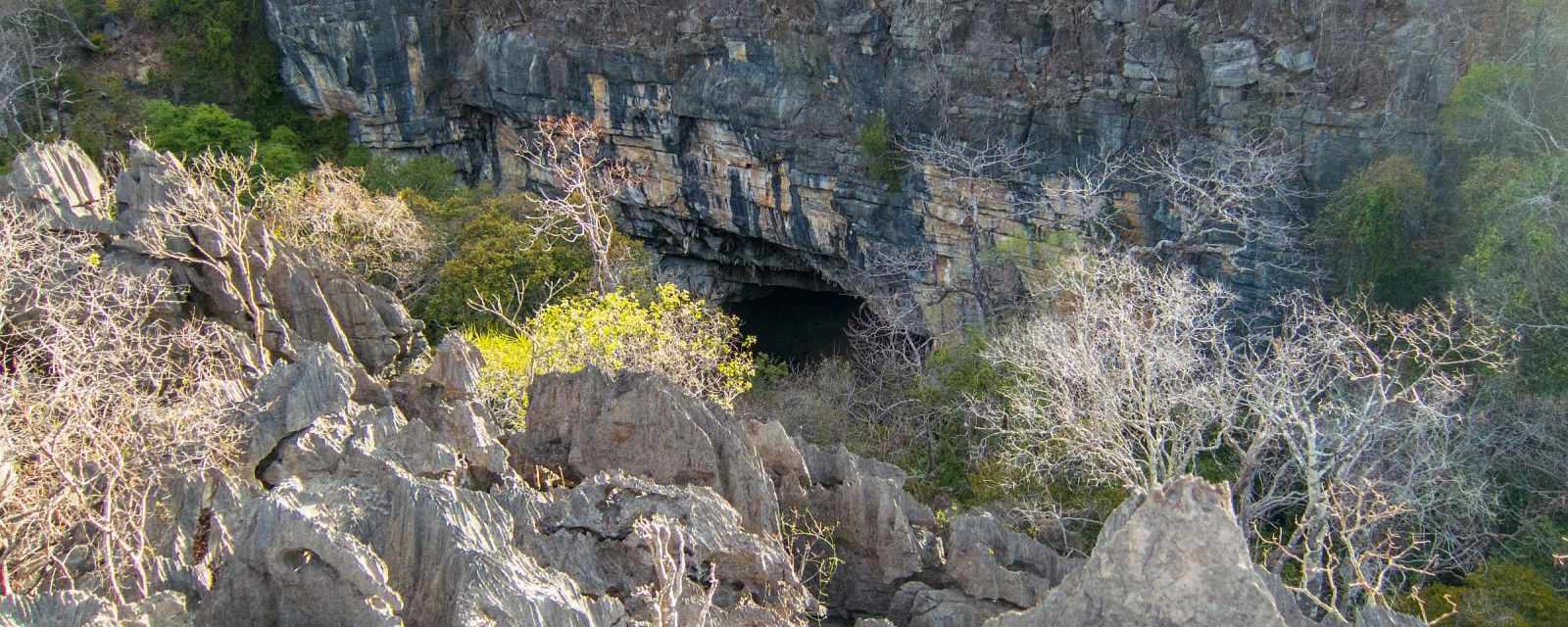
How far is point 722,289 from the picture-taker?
29047 millimetres

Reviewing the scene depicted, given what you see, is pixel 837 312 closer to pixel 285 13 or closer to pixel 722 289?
A: pixel 722 289

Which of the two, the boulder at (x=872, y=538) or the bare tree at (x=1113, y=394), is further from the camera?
the bare tree at (x=1113, y=394)

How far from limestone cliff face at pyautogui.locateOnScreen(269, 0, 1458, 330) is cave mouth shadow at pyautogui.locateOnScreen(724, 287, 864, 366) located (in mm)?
1134

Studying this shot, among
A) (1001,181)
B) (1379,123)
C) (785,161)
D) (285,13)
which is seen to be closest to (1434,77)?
(1379,123)

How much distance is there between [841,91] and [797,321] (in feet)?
24.4

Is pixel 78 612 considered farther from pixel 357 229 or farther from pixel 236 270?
pixel 357 229

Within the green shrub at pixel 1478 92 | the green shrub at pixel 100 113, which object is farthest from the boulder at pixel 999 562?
the green shrub at pixel 100 113

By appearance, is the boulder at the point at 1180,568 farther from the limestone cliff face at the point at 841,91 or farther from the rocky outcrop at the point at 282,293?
the limestone cliff face at the point at 841,91

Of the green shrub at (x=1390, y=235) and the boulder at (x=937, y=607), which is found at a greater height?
the green shrub at (x=1390, y=235)

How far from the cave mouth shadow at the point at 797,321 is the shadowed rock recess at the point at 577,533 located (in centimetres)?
1485

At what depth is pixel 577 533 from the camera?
930 cm

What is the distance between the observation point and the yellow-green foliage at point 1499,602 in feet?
37.2

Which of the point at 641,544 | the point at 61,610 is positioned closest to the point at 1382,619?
the point at 641,544

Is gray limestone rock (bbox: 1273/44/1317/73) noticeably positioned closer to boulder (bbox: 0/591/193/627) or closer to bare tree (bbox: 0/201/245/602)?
bare tree (bbox: 0/201/245/602)
